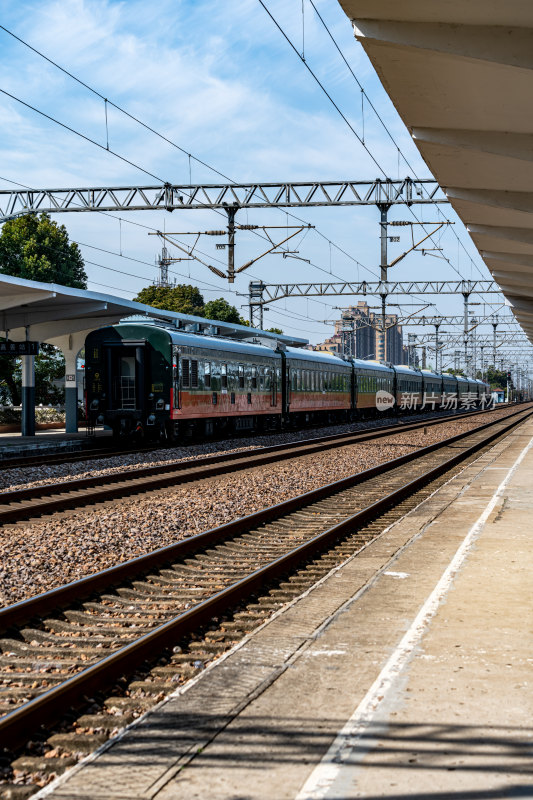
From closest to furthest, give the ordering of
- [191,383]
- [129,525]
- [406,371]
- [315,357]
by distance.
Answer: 1. [129,525]
2. [191,383]
3. [315,357]
4. [406,371]

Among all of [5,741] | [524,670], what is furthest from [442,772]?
[5,741]

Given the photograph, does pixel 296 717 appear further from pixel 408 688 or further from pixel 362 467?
pixel 362 467

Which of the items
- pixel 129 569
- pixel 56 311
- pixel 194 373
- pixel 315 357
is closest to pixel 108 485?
pixel 129 569

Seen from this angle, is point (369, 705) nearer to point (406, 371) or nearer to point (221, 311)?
point (406, 371)

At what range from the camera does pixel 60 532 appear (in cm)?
1025

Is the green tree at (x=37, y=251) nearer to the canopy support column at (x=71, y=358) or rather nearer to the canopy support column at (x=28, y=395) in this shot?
the canopy support column at (x=71, y=358)

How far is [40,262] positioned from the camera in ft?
147

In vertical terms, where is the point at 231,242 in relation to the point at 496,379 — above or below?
above

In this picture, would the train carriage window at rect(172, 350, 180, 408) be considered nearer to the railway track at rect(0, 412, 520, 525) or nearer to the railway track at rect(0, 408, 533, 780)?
the railway track at rect(0, 412, 520, 525)

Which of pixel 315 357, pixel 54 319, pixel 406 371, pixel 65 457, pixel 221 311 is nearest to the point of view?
pixel 65 457

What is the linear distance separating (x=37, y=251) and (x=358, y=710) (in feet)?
145

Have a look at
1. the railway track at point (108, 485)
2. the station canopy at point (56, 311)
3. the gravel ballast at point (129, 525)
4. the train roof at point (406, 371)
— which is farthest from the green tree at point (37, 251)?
the gravel ballast at point (129, 525)

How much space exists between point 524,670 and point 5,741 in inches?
109

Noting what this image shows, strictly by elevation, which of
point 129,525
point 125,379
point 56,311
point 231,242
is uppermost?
point 231,242
